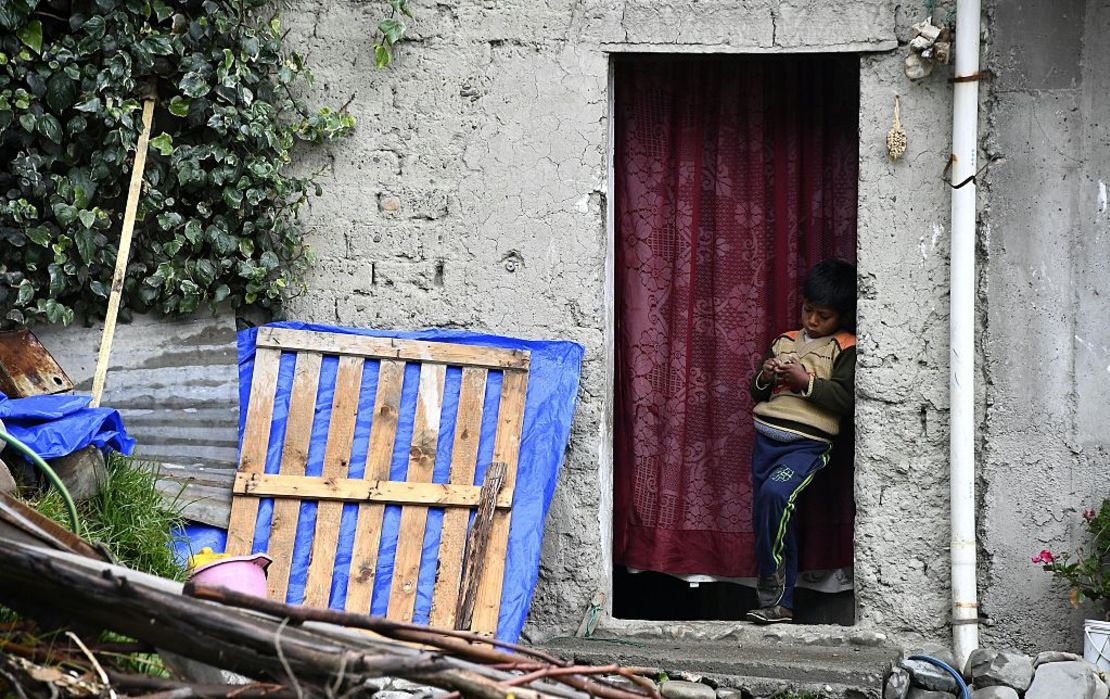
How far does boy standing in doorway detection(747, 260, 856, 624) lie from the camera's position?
4.96m

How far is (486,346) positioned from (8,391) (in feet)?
5.59

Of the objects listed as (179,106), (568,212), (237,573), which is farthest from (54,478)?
(568,212)

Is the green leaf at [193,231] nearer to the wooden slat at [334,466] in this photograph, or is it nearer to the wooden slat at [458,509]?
the wooden slat at [334,466]

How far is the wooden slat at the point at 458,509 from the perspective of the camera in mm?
4434

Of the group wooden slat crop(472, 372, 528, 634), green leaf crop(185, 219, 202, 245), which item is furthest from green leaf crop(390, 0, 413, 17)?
wooden slat crop(472, 372, 528, 634)

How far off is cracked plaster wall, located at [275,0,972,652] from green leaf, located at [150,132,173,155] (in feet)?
1.85

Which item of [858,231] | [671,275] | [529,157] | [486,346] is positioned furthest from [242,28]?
[858,231]

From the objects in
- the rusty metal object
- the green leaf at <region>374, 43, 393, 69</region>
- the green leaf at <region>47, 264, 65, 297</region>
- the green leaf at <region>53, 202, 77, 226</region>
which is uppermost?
the green leaf at <region>374, 43, 393, 69</region>

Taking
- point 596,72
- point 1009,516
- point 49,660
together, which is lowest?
point 49,660

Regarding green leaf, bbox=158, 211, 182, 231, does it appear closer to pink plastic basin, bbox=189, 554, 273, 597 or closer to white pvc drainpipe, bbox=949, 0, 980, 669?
pink plastic basin, bbox=189, 554, 273, 597

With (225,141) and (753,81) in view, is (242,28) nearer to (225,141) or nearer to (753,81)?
(225,141)

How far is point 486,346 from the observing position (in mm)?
4676

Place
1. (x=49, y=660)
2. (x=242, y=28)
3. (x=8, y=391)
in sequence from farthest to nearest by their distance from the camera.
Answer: (x=242, y=28) < (x=8, y=391) < (x=49, y=660)

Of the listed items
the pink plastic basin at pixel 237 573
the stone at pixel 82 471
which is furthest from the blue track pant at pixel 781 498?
the stone at pixel 82 471
